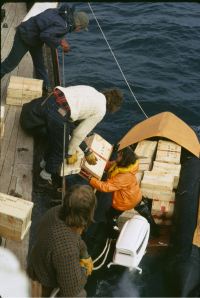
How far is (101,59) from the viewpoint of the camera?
598 inches

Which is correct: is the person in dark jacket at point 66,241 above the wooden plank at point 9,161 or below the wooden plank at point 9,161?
above

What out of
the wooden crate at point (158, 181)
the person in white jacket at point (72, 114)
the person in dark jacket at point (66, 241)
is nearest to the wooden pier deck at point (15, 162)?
the person in white jacket at point (72, 114)

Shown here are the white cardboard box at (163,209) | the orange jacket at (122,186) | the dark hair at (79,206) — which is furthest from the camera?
the white cardboard box at (163,209)

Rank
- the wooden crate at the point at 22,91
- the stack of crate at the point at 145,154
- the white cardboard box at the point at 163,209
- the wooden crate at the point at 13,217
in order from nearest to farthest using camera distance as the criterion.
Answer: the wooden crate at the point at 13,217 < the white cardboard box at the point at 163,209 < the wooden crate at the point at 22,91 < the stack of crate at the point at 145,154

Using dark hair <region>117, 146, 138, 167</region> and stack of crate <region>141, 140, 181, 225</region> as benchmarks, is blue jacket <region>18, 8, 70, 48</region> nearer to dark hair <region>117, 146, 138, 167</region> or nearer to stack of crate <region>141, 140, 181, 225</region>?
dark hair <region>117, 146, 138, 167</region>

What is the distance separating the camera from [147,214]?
725 centimetres

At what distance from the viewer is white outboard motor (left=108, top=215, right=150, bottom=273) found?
6395mm

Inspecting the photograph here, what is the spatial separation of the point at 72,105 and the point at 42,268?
8.82 feet

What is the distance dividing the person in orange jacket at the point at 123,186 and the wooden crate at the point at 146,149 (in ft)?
5.21

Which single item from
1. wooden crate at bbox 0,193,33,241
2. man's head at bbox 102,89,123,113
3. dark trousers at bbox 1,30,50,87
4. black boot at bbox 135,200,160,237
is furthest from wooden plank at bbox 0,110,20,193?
black boot at bbox 135,200,160,237

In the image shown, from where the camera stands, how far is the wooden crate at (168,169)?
8.03 metres

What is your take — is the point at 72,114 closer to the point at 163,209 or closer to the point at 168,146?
the point at 163,209

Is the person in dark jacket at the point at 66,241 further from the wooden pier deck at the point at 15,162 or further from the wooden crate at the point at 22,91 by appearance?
the wooden crate at the point at 22,91

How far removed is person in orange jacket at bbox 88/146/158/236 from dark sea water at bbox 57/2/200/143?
4229 millimetres
